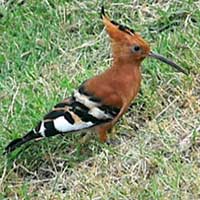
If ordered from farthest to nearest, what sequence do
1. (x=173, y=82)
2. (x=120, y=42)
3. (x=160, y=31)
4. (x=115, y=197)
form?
(x=160, y=31)
(x=173, y=82)
(x=120, y=42)
(x=115, y=197)

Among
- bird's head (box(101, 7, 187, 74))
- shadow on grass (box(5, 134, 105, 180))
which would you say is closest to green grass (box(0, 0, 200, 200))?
shadow on grass (box(5, 134, 105, 180))

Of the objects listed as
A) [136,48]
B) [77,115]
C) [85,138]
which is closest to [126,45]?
[136,48]

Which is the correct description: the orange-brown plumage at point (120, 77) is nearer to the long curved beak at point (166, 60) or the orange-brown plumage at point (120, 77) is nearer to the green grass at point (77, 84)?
the long curved beak at point (166, 60)

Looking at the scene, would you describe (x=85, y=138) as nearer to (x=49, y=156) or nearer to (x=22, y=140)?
(x=49, y=156)

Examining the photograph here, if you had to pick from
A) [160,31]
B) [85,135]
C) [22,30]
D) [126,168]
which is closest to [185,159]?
[126,168]

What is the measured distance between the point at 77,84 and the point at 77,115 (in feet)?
1.83

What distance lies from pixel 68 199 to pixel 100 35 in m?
1.62

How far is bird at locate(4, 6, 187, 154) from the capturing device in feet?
17.2

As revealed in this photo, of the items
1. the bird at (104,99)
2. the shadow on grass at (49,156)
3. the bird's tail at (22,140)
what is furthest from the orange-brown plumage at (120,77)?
the bird's tail at (22,140)

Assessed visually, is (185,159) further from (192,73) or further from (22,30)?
(22,30)

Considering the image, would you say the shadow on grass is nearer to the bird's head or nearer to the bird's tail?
the bird's tail

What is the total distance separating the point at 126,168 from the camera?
16.9 ft

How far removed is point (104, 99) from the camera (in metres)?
5.29

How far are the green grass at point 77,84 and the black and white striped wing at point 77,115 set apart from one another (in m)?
0.16
